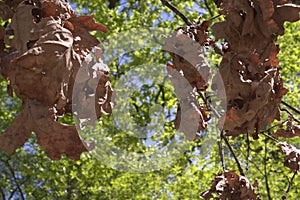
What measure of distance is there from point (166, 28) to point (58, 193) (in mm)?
4569

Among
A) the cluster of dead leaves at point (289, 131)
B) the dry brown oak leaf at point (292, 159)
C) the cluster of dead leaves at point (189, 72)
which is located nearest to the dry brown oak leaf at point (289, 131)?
the cluster of dead leaves at point (289, 131)

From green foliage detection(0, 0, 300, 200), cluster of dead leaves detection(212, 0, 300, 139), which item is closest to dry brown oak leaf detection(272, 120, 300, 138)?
cluster of dead leaves detection(212, 0, 300, 139)

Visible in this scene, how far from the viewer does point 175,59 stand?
1491 millimetres

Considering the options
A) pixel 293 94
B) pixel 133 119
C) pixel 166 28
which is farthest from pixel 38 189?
pixel 293 94

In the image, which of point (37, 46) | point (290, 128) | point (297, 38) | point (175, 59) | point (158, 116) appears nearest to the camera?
point (37, 46)

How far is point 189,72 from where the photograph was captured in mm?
1500

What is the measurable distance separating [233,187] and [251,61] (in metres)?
1.01

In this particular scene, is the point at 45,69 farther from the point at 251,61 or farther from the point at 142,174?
the point at 142,174

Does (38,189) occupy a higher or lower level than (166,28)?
lower

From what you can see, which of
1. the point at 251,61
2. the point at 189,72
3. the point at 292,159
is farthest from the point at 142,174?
the point at 251,61

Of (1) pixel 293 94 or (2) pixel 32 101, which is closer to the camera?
(2) pixel 32 101

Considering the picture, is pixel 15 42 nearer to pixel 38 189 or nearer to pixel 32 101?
pixel 32 101

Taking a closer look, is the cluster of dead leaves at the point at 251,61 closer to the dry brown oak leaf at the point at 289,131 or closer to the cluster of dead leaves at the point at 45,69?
the cluster of dead leaves at the point at 45,69

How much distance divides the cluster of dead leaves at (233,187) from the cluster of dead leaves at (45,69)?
3.60 ft
